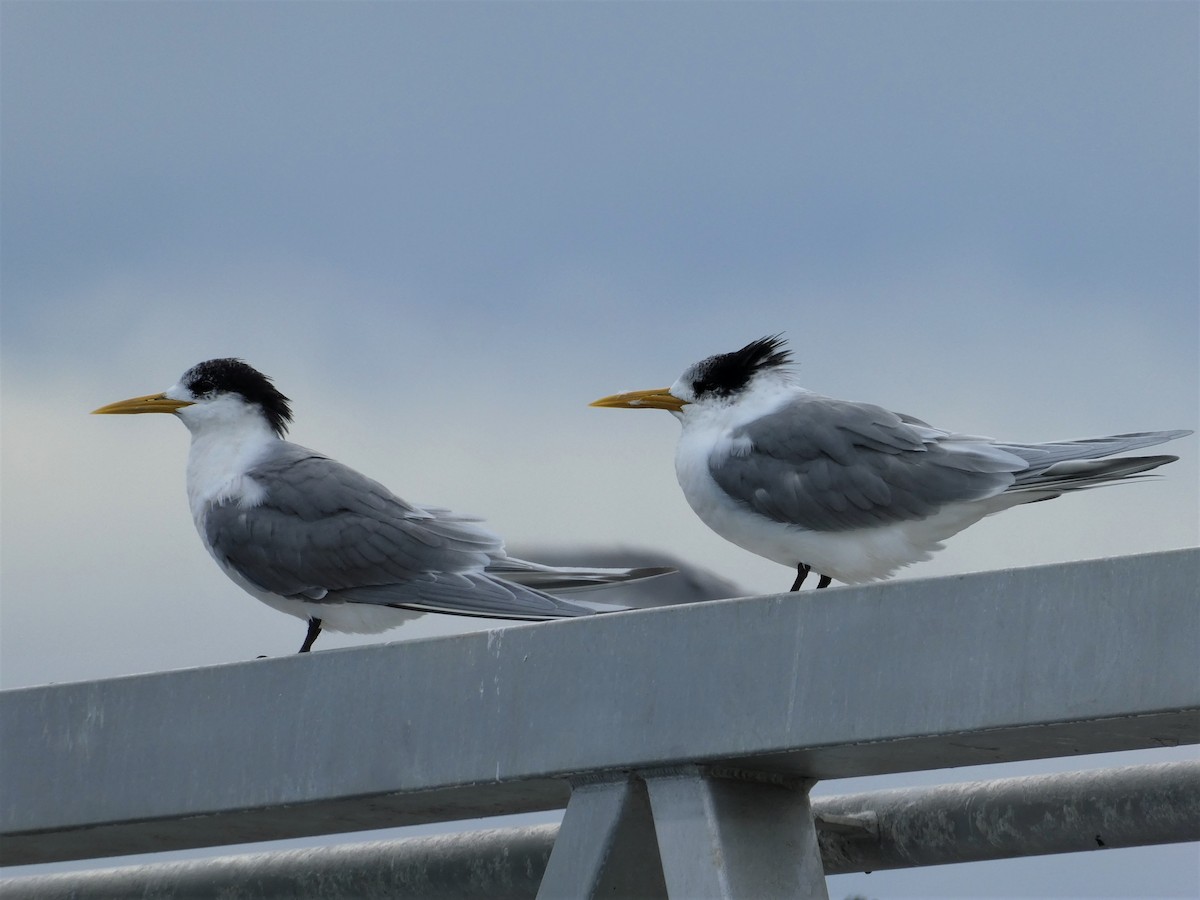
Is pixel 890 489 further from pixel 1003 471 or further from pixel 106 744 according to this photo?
pixel 106 744

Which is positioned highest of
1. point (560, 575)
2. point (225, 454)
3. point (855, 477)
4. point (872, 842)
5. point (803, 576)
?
point (225, 454)

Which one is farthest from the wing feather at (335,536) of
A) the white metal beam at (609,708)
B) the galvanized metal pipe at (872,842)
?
the white metal beam at (609,708)

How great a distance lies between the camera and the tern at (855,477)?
5445 millimetres

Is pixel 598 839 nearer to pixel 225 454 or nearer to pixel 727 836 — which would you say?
pixel 727 836

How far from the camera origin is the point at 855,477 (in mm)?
5570

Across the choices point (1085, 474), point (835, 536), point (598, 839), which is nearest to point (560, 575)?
point (835, 536)

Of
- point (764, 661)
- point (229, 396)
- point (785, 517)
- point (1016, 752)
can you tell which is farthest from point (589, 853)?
point (229, 396)

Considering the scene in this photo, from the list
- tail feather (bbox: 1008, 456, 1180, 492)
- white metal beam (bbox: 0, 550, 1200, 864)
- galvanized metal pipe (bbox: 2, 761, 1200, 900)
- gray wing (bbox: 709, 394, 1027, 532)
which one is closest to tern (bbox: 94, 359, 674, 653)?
gray wing (bbox: 709, 394, 1027, 532)

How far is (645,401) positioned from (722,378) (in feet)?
1.06

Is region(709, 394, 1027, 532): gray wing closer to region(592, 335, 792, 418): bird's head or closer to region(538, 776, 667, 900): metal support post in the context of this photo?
region(592, 335, 792, 418): bird's head

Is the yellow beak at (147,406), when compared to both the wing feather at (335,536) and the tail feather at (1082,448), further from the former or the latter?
the tail feather at (1082,448)

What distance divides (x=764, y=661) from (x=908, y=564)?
2258 mm

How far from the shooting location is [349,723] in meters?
4.14

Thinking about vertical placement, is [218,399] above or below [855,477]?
above
